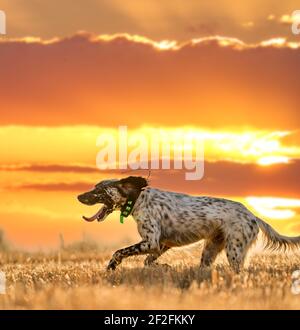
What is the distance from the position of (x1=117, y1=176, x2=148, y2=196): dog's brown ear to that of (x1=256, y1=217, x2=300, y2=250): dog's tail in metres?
2.18

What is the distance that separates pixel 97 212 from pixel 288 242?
143 inches

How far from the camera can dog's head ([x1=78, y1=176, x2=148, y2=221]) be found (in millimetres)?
14320

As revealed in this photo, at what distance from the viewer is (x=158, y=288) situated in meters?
11.3

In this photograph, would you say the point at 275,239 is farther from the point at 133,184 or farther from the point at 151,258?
the point at 133,184

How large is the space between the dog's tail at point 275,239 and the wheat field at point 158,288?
225 mm

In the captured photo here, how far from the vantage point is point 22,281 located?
1348 centimetres

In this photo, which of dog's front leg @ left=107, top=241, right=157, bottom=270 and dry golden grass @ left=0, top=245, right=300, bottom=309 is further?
dog's front leg @ left=107, top=241, right=157, bottom=270

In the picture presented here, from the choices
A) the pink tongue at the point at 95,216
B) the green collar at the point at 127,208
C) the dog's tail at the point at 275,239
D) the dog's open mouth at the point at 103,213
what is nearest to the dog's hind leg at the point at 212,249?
the dog's tail at the point at 275,239

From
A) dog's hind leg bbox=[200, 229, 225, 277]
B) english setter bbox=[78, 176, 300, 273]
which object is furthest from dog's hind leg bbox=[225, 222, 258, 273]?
dog's hind leg bbox=[200, 229, 225, 277]

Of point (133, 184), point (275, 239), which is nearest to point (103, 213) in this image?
point (133, 184)

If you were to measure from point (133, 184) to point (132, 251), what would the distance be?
1237mm

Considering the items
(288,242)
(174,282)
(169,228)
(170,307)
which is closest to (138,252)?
(169,228)

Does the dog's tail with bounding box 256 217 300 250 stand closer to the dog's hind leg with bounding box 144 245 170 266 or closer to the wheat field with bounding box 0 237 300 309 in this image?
the wheat field with bounding box 0 237 300 309

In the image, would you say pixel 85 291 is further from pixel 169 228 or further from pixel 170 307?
pixel 169 228
